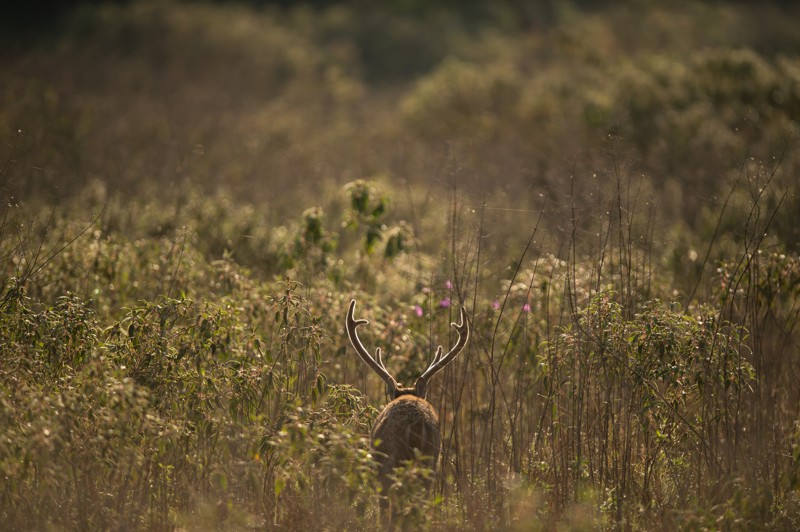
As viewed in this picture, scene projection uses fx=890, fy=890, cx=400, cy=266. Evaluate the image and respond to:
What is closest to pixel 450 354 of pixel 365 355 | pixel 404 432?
pixel 365 355

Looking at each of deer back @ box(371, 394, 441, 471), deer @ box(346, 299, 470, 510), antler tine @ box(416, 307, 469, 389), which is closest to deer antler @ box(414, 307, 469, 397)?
antler tine @ box(416, 307, 469, 389)

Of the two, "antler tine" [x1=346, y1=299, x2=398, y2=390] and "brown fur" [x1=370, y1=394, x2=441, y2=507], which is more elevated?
"antler tine" [x1=346, y1=299, x2=398, y2=390]

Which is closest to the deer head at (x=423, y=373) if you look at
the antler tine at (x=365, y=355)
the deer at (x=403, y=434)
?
the antler tine at (x=365, y=355)

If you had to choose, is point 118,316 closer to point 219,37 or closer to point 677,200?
point 677,200

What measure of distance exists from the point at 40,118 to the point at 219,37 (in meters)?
22.9

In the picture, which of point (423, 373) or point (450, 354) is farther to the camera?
point (450, 354)

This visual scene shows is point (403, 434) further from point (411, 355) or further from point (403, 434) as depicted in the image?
point (411, 355)

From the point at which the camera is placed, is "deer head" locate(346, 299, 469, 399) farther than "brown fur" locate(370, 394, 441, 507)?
Yes

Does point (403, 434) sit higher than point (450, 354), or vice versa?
point (450, 354)

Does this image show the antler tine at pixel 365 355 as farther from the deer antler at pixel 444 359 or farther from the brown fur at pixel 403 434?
the brown fur at pixel 403 434

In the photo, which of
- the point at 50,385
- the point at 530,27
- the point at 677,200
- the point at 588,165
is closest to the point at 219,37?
the point at 530,27

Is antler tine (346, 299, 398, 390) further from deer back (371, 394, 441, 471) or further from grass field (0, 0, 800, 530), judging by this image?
deer back (371, 394, 441, 471)

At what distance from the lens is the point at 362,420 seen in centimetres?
530

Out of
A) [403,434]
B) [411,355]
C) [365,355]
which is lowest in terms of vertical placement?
[411,355]
